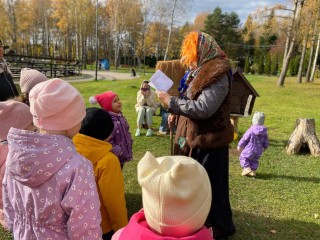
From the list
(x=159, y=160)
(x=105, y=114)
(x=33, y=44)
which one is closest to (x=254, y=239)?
(x=105, y=114)

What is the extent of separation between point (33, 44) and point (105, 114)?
187 feet

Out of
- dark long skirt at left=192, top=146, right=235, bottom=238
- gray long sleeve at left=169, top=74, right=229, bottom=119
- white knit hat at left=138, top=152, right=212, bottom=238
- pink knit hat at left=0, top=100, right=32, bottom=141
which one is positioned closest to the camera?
white knit hat at left=138, top=152, right=212, bottom=238

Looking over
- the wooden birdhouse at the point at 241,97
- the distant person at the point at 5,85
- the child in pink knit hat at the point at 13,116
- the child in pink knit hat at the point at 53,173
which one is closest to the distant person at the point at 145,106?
the wooden birdhouse at the point at 241,97

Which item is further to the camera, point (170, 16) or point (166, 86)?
point (170, 16)

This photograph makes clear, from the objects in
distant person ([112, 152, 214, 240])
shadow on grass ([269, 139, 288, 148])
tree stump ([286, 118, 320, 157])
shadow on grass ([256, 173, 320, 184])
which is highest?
distant person ([112, 152, 214, 240])

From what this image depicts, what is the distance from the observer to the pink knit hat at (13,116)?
225 cm

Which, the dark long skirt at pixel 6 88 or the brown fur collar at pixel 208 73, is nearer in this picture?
the brown fur collar at pixel 208 73

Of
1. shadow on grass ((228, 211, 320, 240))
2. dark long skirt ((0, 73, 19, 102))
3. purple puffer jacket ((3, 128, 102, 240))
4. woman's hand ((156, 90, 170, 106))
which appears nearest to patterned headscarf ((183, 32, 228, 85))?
woman's hand ((156, 90, 170, 106))

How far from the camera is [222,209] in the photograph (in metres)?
3.03

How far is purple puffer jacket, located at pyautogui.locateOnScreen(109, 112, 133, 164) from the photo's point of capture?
332 cm

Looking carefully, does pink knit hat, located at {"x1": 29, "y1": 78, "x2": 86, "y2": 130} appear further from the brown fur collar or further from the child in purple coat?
the child in purple coat

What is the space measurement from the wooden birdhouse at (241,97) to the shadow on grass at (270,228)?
348cm

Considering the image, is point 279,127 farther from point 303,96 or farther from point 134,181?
point 303,96

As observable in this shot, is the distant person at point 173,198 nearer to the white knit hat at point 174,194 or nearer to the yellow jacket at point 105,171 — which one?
the white knit hat at point 174,194
